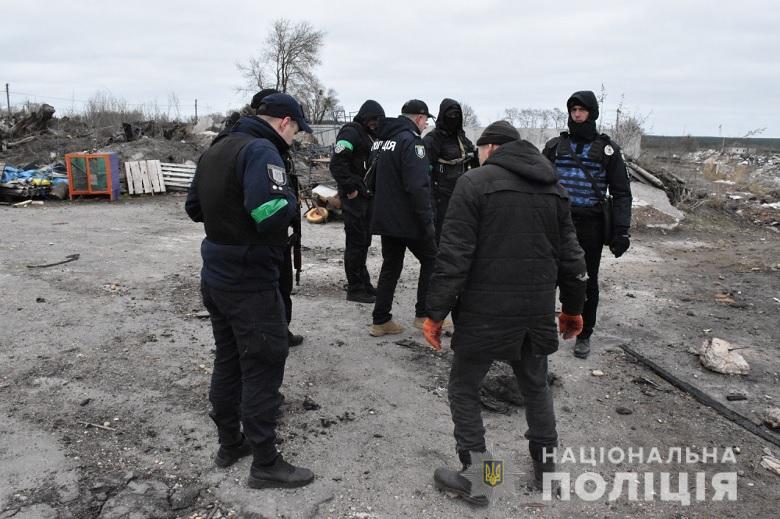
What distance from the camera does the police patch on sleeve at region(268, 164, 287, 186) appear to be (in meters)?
2.45

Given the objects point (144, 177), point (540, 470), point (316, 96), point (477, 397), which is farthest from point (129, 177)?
point (316, 96)

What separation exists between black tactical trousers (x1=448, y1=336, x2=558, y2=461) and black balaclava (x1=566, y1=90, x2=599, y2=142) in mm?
2214

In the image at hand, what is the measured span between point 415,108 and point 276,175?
8.33ft

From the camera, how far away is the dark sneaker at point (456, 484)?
8.80 ft

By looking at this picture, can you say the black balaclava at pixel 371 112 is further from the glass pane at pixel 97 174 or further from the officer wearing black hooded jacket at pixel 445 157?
the glass pane at pixel 97 174

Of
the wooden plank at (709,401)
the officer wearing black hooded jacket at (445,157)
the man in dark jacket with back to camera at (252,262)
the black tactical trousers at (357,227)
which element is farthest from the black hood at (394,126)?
the wooden plank at (709,401)

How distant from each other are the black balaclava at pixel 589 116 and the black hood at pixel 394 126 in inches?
47.0

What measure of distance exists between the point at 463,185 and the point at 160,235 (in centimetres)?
772

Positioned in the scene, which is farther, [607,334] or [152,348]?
[607,334]

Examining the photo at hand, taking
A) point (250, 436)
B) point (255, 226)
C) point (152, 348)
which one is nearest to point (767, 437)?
point (250, 436)

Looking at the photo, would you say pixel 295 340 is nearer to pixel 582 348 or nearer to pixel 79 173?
pixel 582 348

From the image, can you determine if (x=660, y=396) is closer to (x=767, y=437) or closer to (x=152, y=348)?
(x=767, y=437)

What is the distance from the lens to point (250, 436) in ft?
8.94

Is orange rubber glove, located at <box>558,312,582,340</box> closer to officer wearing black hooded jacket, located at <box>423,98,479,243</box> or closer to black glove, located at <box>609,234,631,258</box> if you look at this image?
black glove, located at <box>609,234,631,258</box>
